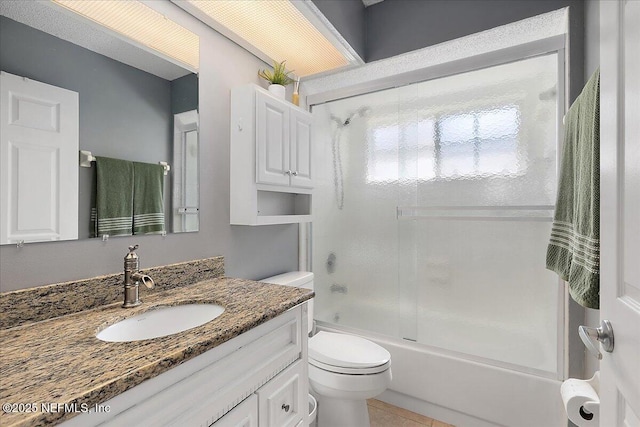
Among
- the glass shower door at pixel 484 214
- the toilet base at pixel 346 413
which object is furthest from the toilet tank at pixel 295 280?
the glass shower door at pixel 484 214

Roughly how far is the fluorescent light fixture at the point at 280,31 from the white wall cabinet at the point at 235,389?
4.49 ft

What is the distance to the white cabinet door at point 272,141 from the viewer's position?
1.54m

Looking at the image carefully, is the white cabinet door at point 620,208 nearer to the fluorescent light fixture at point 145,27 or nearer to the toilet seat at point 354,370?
the toilet seat at point 354,370

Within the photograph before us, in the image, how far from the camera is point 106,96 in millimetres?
1099

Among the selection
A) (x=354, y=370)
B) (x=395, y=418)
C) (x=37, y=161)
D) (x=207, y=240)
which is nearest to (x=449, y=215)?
(x=354, y=370)

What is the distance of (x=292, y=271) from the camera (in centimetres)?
212

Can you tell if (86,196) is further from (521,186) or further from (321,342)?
(521,186)

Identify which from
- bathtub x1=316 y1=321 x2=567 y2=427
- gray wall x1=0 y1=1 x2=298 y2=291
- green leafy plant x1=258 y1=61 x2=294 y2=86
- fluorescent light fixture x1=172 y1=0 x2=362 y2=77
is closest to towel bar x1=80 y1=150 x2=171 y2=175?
gray wall x1=0 y1=1 x2=298 y2=291

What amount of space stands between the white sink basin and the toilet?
677 mm

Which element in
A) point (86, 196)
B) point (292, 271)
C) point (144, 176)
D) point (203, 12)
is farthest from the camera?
point (292, 271)

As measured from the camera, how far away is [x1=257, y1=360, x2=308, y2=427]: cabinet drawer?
3.08ft

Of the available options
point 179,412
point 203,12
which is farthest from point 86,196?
point 203,12

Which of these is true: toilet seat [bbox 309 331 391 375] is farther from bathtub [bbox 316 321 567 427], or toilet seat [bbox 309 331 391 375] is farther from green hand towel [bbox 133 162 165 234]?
green hand towel [bbox 133 162 165 234]

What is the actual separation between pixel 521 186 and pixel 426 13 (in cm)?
115
